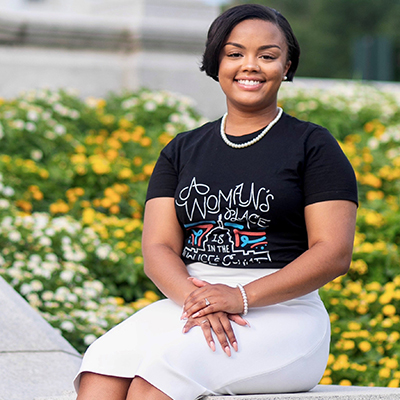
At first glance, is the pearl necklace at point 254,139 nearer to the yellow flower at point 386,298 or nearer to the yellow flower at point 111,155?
the yellow flower at point 386,298

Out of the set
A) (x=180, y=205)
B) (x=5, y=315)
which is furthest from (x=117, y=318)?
(x=180, y=205)

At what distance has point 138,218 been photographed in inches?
207

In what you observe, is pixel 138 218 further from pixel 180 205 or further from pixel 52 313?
pixel 180 205

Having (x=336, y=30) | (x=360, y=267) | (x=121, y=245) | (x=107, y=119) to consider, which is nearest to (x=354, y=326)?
(x=360, y=267)

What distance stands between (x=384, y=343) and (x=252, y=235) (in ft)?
5.73

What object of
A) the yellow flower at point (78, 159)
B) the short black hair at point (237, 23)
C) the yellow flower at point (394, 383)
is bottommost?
the yellow flower at point (394, 383)

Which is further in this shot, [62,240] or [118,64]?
[118,64]

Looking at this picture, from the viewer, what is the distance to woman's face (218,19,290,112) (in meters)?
2.38

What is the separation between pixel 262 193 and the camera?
2.28m

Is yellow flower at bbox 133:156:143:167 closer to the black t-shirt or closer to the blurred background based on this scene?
the blurred background

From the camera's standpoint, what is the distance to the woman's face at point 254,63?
238cm

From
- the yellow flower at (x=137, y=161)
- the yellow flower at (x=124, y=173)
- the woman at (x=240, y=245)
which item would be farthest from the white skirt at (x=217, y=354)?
the yellow flower at (x=137, y=161)

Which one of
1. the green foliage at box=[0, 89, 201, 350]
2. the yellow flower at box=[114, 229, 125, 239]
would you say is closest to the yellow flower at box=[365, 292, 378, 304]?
the green foliage at box=[0, 89, 201, 350]

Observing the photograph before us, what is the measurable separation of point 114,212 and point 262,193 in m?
3.00
